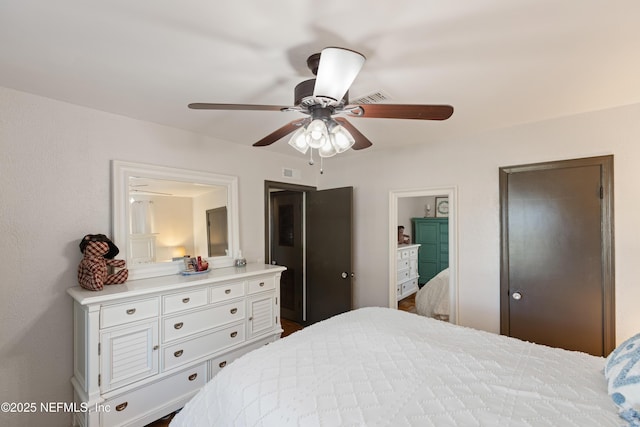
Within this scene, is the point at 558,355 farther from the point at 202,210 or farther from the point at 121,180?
the point at 121,180

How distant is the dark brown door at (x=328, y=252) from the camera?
355 centimetres

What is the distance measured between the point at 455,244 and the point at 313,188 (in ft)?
6.33

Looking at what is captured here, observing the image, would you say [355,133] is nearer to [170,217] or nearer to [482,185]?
[482,185]

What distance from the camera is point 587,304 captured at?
7.52ft

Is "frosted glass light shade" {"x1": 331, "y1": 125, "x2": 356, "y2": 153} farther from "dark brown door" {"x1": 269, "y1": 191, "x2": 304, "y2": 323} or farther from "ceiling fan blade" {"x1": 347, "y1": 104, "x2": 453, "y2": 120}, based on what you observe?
"dark brown door" {"x1": 269, "y1": 191, "x2": 304, "y2": 323}

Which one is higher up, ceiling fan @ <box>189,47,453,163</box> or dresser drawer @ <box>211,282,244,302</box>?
ceiling fan @ <box>189,47,453,163</box>

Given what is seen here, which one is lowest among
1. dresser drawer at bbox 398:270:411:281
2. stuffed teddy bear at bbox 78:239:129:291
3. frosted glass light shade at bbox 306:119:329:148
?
dresser drawer at bbox 398:270:411:281

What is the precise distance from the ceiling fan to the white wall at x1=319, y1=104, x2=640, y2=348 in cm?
161

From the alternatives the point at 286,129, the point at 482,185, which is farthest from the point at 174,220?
the point at 482,185

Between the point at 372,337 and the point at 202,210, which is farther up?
the point at 202,210

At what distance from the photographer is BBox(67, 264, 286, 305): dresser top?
6.12ft

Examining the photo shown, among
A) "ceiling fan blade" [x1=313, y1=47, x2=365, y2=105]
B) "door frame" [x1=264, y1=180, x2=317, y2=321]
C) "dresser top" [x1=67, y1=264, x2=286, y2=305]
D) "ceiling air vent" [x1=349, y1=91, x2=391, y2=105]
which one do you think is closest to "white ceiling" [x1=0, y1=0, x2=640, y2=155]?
"ceiling air vent" [x1=349, y1=91, x2=391, y2=105]

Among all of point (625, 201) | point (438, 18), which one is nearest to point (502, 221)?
point (625, 201)

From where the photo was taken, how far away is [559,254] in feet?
7.86
